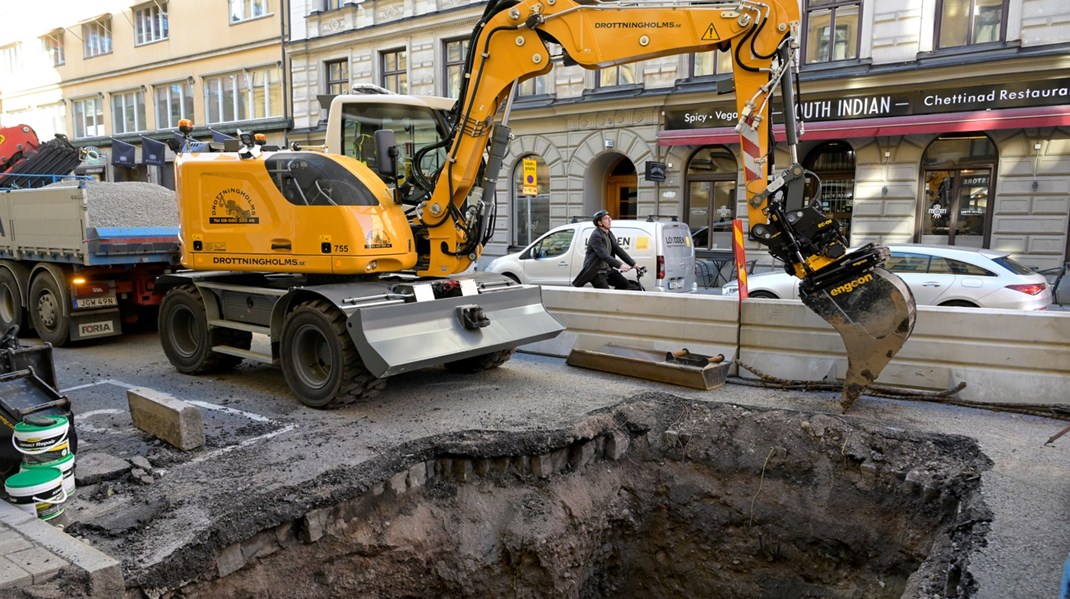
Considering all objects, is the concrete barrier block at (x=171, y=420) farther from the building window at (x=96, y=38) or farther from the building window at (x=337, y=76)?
the building window at (x=96, y=38)

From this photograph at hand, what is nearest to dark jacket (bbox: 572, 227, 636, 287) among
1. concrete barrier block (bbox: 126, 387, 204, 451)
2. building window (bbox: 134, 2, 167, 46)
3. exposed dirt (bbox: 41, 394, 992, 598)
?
exposed dirt (bbox: 41, 394, 992, 598)

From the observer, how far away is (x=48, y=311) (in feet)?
30.9

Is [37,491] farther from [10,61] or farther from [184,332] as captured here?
[10,61]

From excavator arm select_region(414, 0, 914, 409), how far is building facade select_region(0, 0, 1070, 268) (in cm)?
205

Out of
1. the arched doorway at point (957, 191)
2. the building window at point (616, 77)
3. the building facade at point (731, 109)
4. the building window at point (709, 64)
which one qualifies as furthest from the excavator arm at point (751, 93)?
the building window at point (616, 77)

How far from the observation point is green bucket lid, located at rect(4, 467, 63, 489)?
3834mm

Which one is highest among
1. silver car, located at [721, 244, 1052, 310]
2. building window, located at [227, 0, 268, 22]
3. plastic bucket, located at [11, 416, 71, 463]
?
building window, located at [227, 0, 268, 22]

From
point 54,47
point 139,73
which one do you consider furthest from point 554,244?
point 54,47

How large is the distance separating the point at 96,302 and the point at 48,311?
33.9 inches

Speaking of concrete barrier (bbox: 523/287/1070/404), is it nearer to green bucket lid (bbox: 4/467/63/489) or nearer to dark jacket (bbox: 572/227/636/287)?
dark jacket (bbox: 572/227/636/287)

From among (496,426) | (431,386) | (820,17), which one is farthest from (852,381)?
(820,17)

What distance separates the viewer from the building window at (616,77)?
1797 cm

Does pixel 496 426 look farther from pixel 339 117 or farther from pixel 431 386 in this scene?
pixel 339 117

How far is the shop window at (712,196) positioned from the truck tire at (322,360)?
13023 mm
